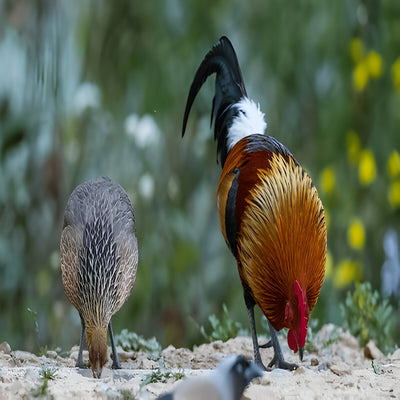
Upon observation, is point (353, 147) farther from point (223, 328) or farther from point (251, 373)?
point (251, 373)

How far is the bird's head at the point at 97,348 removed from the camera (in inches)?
146

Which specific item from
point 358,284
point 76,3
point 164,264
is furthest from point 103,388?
point 76,3

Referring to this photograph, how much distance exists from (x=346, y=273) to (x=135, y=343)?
6.84 ft

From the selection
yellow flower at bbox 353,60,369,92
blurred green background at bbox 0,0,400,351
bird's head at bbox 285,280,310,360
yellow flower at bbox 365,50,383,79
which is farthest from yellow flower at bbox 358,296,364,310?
yellow flower at bbox 365,50,383,79

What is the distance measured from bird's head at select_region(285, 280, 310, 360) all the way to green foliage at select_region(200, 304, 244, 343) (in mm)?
1573

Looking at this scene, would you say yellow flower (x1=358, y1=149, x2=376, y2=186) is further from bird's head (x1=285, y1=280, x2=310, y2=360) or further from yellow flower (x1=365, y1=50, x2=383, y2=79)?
bird's head (x1=285, y1=280, x2=310, y2=360)

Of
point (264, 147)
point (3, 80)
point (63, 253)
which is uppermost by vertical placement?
point (3, 80)

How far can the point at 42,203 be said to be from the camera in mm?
5363

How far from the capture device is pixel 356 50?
19.8 feet

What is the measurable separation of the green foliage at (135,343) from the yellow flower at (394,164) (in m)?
2.69

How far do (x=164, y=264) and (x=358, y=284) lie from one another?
174cm

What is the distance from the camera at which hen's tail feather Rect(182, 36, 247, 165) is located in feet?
16.1

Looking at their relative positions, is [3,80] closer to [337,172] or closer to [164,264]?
[164,264]

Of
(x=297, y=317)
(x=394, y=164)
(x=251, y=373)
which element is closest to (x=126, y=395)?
(x=251, y=373)
